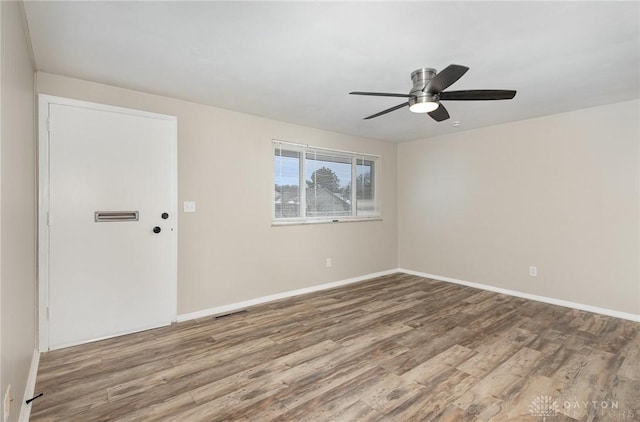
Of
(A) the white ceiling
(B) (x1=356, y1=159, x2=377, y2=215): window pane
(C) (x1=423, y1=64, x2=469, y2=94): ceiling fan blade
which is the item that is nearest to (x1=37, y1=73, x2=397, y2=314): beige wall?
(A) the white ceiling

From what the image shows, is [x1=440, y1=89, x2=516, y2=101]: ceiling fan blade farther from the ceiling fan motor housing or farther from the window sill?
the window sill

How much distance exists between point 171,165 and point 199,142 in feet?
1.38

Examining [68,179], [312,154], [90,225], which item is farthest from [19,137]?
[312,154]

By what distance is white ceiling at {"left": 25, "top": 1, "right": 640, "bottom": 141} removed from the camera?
177 centimetres

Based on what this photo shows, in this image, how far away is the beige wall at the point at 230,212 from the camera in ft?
10.7

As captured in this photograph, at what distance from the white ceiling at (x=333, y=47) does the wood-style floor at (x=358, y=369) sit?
7.67 ft

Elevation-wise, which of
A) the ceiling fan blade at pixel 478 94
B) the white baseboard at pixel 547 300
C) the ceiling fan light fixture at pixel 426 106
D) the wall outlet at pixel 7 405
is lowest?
the white baseboard at pixel 547 300

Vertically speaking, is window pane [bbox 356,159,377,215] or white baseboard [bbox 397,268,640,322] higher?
window pane [bbox 356,159,377,215]

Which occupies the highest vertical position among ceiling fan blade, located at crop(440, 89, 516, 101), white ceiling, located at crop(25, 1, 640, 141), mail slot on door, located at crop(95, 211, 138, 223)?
white ceiling, located at crop(25, 1, 640, 141)

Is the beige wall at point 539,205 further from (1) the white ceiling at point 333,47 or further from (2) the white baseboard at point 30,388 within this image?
(2) the white baseboard at point 30,388

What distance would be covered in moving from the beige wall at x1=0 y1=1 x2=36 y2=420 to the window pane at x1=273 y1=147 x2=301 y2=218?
94.5 inches

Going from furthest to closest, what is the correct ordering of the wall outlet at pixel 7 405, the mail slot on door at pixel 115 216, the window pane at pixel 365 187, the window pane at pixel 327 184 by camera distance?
the window pane at pixel 365 187
the window pane at pixel 327 184
the mail slot on door at pixel 115 216
the wall outlet at pixel 7 405

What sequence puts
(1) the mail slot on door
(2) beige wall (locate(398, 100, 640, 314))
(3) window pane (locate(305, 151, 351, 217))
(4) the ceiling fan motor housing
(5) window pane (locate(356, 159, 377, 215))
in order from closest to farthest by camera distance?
(4) the ceiling fan motor housing → (1) the mail slot on door → (2) beige wall (locate(398, 100, 640, 314)) → (3) window pane (locate(305, 151, 351, 217)) → (5) window pane (locate(356, 159, 377, 215))

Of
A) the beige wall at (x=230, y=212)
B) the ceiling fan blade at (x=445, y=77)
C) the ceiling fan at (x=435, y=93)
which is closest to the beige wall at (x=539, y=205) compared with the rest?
the beige wall at (x=230, y=212)
